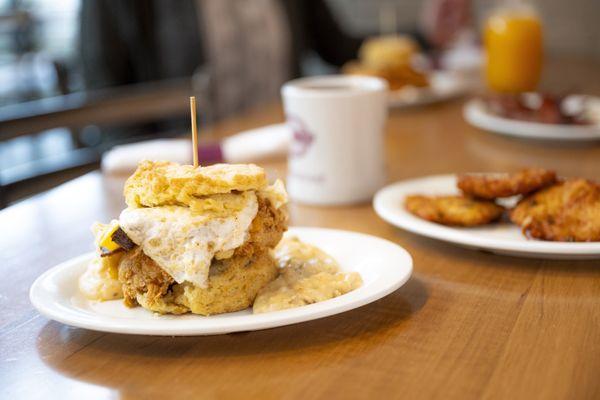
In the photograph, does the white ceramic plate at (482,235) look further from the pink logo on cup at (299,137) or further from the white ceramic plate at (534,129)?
the white ceramic plate at (534,129)

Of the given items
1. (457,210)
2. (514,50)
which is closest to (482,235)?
(457,210)

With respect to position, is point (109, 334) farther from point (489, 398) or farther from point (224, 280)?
point (489, 398)

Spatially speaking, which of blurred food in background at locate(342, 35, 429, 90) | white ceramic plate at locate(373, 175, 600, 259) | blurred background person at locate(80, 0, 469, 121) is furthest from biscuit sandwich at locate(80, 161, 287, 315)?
blurred background person at locate(80, 0, 469, 121)

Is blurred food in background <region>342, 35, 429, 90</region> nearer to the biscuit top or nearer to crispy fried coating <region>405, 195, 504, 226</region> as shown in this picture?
crispy fried coating <region>405, 195, 504, 226</region>

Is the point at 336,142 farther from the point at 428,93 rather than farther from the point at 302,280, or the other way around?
the point at 428,93

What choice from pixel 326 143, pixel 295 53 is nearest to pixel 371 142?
pixel 326 143
